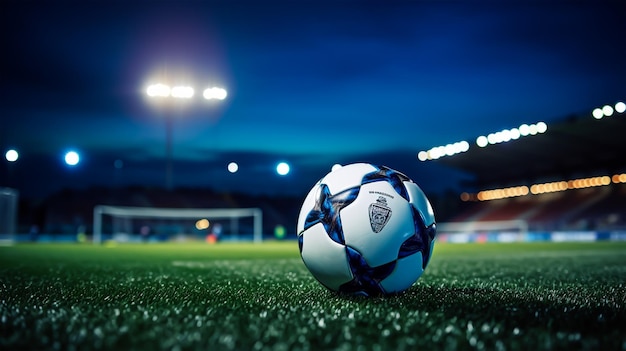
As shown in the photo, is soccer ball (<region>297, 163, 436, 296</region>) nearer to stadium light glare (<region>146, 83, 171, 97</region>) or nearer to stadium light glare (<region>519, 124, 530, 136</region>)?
stadium light glare (<region>146, 83, 171, 97</region>)

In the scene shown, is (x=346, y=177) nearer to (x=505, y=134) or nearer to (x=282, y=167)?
(x=282, y=167)

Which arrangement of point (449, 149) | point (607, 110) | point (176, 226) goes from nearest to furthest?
point (607, 110) < point (449, 149) < point (176, 226)

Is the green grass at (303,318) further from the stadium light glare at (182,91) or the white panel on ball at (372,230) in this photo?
the stadium light glare at (182,91)

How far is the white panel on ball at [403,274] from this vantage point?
155 inches

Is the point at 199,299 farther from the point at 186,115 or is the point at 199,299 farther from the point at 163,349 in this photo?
the point at 186,115

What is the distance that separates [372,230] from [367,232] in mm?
39

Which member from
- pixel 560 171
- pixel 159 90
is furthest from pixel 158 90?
pixel 560 171

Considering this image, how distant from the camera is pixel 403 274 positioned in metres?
4.00

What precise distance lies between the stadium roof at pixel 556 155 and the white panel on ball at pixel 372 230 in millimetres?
34071

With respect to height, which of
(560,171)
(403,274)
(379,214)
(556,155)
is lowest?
(403,274)

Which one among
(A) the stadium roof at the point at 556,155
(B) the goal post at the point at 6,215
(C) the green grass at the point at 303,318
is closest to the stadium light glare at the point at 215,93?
(B) the goal post at the point at 6,215

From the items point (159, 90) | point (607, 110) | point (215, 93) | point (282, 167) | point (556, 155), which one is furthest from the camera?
point (556, 155)

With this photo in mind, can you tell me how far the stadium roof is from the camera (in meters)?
36.8

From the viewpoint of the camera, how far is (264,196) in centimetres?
7438
